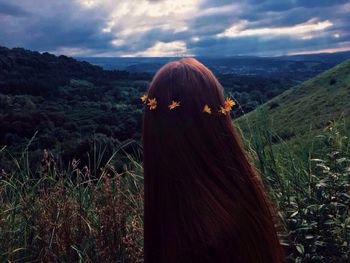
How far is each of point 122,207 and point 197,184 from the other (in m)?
1.85

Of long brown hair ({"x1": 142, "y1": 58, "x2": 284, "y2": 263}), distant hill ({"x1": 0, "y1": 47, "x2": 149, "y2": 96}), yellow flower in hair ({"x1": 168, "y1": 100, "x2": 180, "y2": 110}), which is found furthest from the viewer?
distant hill ({"x1": 0, "y1": 47, "x2": 149, "y2": 96})

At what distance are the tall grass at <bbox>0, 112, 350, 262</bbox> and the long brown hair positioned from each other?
1017mm

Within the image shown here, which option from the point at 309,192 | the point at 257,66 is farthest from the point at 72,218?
the point at 257,66

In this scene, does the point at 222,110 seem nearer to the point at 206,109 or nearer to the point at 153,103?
the point at 206,109

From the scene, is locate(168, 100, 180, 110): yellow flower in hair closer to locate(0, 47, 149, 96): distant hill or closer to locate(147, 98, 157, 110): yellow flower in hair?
locate(147, 98, 157, 110): yellow flower in hair

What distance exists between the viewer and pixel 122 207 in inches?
142

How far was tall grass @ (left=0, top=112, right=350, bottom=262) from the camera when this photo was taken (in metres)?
3.04

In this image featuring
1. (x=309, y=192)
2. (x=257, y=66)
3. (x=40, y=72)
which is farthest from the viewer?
(x=257, y=66)

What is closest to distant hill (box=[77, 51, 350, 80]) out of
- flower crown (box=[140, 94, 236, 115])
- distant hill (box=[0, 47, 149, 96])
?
distant hill (box=[0, 47, 149, 96])

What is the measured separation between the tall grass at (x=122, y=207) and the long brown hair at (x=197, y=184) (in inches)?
40.1

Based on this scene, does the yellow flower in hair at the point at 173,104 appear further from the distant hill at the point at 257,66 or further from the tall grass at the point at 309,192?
the distant hill at the point at 257,66

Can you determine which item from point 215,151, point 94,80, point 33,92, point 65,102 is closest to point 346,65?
point 65,102

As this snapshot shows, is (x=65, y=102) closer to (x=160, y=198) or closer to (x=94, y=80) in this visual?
(x=94, y=80)

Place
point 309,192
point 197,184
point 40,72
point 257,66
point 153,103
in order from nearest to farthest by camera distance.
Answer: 1. point 197,184
2. point 153,103
3. point 309,192
4. point 40,72
5. point 257,66
